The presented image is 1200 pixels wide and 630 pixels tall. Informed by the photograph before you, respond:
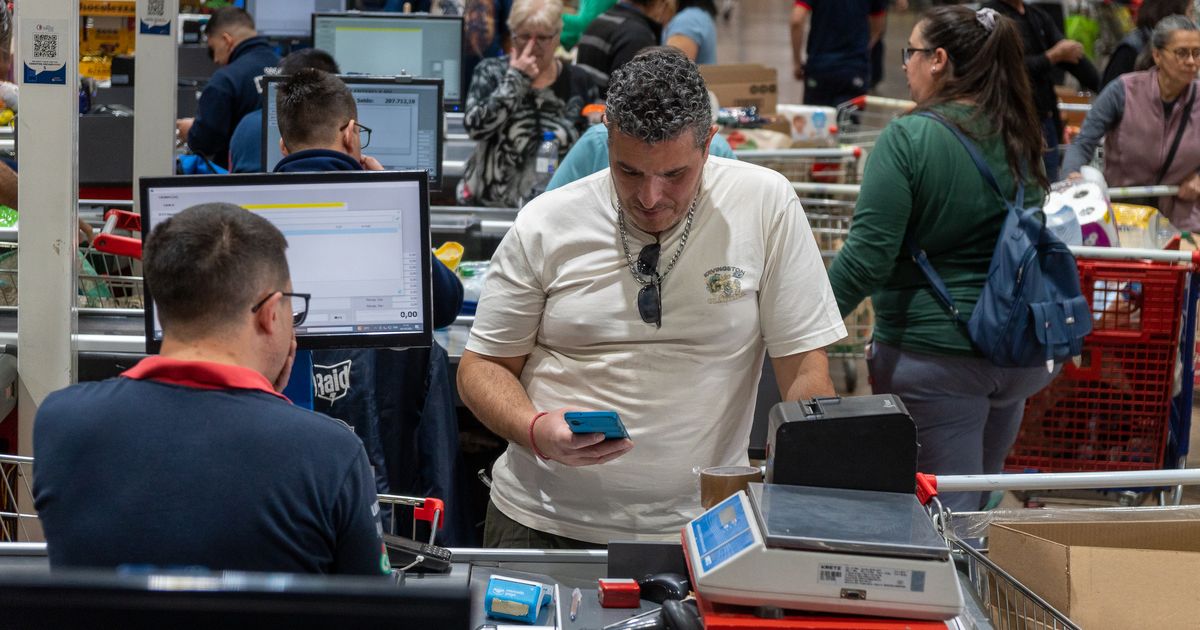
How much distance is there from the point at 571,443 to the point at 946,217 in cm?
169

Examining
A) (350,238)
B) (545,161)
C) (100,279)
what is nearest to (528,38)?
(545,161)

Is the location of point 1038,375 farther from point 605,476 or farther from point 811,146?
point 811,146

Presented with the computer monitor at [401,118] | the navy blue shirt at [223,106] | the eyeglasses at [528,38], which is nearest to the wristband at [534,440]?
the computer monitor at [401,118]

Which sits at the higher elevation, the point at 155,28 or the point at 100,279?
the point at 155,28

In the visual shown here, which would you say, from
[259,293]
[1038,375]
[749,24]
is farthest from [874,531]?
[749,24]

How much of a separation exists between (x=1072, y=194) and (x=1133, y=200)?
55.2 inches

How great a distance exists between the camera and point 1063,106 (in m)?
7.88

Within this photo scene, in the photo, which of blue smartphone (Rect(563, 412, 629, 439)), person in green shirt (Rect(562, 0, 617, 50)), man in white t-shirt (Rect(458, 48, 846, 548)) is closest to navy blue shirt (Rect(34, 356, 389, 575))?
blue smartphone (Rect(563, 412, 629, 439))

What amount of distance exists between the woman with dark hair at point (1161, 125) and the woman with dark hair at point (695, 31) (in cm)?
224

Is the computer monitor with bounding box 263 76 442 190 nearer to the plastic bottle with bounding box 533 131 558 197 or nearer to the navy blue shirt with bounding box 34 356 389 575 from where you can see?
the plastic bottle with bounding box 533 131 558 197

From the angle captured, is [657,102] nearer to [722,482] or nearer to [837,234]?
[722,482]

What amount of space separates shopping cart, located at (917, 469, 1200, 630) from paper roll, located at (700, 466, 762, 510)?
0.31 m

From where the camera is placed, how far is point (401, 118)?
4.91 meters

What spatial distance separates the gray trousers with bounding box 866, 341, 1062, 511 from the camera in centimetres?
345
